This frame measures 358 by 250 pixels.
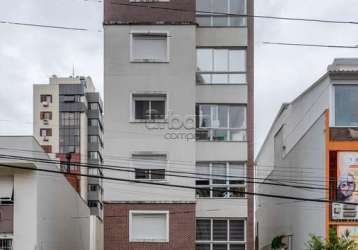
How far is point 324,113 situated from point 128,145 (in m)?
7.78

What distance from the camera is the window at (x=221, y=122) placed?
92.3 ft

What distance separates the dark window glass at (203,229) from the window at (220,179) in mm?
1048

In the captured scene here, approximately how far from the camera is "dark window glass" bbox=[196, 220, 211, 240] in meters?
27.8

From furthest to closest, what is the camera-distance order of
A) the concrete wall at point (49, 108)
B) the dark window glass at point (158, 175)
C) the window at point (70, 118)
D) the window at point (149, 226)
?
the concrete wall at point (49, 108) → the window at point (70, 118) → the dark window glass at point (158, 175) → the window at point (149, 226)

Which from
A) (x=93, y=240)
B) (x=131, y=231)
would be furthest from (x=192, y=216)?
(x=93, y=240)

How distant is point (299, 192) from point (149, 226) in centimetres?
748

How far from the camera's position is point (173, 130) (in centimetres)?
2764

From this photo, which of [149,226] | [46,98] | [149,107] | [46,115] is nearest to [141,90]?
[149,107]

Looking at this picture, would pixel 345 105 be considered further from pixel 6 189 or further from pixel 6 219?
pixel 6 219

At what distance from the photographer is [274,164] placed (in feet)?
Answer: 129

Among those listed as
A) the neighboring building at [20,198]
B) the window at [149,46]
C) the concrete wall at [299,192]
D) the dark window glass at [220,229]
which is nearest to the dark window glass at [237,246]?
the dark window glass at [220,229]

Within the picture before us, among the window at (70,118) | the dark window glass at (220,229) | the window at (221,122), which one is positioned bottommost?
the dark window glass at (220,229)

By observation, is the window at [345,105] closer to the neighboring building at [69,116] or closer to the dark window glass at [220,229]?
the dark window glass at [220,229]

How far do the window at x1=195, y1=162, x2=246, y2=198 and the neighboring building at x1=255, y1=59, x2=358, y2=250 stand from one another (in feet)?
9.16
